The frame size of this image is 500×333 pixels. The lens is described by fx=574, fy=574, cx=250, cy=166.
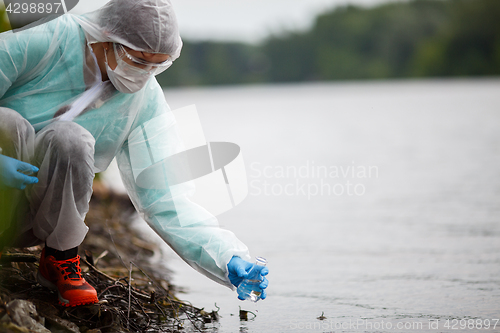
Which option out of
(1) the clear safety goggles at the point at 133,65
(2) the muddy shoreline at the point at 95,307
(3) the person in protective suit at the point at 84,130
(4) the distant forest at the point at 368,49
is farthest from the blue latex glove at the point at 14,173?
(4) the distant forest at the point at 368,49

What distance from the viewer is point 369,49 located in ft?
176

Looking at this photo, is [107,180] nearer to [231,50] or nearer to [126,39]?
[126,39]

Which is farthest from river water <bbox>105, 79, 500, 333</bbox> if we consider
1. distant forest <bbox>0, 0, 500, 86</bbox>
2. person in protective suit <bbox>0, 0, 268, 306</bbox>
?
distant forest <bbox>0, 0, 500, 86</bbox>

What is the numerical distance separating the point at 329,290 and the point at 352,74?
5065 centimetres

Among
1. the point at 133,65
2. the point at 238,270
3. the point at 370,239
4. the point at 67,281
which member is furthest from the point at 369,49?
the point at 67,281

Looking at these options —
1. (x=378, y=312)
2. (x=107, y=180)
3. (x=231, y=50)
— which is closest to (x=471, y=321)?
(x=378, y=312)

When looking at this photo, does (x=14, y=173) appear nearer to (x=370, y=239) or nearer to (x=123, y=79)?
(x=123, y=79)

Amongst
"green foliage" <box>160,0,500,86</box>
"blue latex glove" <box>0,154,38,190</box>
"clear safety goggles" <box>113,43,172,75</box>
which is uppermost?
"green foliage" <box>160,0,500,86</box>

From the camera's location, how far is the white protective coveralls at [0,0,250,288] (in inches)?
71.2

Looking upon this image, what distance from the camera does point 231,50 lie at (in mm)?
49000

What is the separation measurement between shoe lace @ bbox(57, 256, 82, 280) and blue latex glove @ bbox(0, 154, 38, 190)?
0.34 meters

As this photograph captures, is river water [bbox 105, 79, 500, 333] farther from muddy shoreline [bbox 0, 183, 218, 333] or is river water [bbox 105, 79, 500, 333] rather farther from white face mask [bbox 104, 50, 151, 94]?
white face mask [bbox 104, 50, 151, 94]

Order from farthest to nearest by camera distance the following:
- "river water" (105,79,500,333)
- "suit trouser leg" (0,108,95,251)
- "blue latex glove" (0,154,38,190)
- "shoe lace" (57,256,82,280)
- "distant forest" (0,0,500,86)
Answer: "distant forest" (0,0,500,86) < "river water" (105,79,500,333) < "shoe lace" (57,256,82,280) < "suit trouser leg" (0,108,95,251) < "blue latex glove" (0,154,38,190)

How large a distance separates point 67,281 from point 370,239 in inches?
88.6
